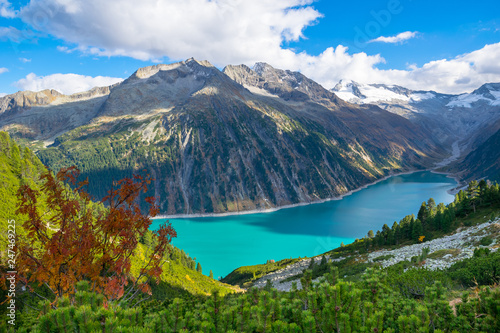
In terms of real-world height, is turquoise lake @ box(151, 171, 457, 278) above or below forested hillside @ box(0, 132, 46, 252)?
below

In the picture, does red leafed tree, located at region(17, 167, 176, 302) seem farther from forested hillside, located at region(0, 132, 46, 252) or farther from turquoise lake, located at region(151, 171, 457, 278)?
turquoise lake, located at region(151, 171, 457, 278)

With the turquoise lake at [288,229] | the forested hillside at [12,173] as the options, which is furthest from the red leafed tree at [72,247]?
the turquoise lake at [288,229]

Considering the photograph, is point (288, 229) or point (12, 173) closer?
point (12, 173)

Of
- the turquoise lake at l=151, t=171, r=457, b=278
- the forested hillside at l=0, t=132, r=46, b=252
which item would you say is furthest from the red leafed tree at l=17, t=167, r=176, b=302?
the turquoise lake at l=151, t=171, r=457, b=278

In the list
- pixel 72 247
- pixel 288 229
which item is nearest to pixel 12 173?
pixel 72 247

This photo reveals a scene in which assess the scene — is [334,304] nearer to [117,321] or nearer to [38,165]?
[117,321]

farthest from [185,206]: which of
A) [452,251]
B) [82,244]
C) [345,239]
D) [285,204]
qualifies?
[82,244]

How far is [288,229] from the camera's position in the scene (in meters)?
128

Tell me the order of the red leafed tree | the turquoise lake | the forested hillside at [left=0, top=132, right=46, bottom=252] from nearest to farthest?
the red leafed tree < the forested hillside at [left=0, top=132, right=46, bottom=252] < the turquoise lake

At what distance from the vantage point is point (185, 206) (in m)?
186

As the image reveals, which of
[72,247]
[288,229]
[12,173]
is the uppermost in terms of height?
[12,173]

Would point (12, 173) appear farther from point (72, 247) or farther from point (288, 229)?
point (288, 229)

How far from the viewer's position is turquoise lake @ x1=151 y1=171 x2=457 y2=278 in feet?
322

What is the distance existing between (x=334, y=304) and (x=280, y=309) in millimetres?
1358
